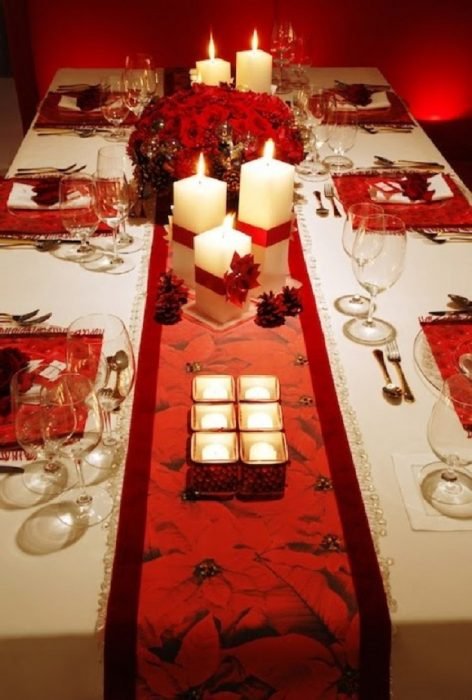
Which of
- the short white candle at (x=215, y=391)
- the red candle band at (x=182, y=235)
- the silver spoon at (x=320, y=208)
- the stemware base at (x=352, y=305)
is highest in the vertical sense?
the red candle band at (x=182, y=235)

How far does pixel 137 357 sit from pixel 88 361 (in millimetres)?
160

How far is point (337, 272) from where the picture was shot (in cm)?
168

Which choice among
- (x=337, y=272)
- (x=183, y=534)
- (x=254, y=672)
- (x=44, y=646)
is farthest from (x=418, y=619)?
(x=337, y=272)

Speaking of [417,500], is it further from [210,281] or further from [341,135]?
[341,135]

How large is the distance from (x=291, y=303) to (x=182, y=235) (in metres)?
0.28

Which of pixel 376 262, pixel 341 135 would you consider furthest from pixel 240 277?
pixel 341 135

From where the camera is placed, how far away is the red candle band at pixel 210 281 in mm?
1449

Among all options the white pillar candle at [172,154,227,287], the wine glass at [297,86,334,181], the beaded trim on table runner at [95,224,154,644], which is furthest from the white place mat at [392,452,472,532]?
the wine glass at [297,86,334,181]

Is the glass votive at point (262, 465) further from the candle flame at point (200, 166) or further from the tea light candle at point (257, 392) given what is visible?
the candle flame at point (200, 166)

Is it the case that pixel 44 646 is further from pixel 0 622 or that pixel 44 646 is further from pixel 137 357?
pixel 137 357

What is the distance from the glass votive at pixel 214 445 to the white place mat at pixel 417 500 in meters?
0.26

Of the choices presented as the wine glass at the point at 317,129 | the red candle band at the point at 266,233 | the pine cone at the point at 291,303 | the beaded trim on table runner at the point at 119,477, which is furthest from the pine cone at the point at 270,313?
the wine glass at the point at 317,129

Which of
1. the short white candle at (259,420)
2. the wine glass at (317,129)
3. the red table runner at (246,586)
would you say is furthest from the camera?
the wine glass at (317,129)

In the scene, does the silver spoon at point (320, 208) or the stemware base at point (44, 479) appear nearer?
the stemware base at point (44, 479)
